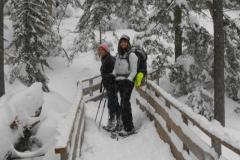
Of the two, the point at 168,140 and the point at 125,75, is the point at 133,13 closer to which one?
the point at 125,75

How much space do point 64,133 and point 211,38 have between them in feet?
32.8

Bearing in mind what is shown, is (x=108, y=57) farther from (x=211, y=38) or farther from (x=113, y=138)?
(x=211, y=38)

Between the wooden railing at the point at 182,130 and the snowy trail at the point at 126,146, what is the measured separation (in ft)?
0.67

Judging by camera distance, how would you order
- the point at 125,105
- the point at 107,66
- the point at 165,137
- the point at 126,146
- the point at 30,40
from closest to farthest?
the point at 165,137 < the point at 126,146 < the point at 125,105 < the point at 107,66 < the point at 30,40

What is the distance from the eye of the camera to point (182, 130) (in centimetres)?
528

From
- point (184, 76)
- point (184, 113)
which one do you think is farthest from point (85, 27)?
point (184, 113)

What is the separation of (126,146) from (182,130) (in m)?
2.00

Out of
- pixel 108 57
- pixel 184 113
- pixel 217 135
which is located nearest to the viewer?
pixel 217 135

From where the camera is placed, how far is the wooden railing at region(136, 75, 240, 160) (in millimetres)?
3850

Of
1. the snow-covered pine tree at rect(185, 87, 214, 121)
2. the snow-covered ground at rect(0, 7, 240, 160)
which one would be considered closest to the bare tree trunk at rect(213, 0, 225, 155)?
the snow-covered pine tree at rect(185, 87, 214, 121)

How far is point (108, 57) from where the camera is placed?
803 cm

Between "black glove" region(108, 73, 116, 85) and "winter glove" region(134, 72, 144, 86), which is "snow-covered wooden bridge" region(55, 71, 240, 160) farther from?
"black glove" region(108, 73, 116, 85)

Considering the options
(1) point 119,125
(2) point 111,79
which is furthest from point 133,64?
(1) point 119,125

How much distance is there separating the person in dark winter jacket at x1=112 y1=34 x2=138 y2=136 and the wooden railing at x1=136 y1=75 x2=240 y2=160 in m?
0.74
